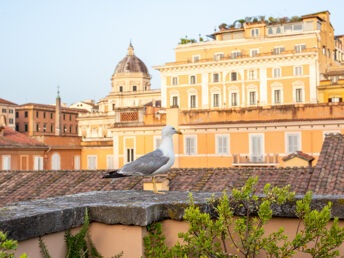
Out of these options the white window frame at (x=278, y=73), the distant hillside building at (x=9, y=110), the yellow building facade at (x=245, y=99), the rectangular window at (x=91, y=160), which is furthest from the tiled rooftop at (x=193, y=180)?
the distant hillside building at (x=9, y=110)

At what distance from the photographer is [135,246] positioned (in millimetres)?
3141

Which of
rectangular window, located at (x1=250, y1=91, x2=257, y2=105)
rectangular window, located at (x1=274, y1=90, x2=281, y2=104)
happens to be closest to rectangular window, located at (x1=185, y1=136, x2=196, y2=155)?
A: rectangular window, located at (x1=274, y1=90, x2=281, y2=104)

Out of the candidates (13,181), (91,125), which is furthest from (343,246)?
(91,125)

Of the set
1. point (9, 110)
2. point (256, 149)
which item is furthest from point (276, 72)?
point (9, 110)

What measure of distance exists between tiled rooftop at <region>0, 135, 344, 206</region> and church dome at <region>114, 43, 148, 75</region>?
273 feet

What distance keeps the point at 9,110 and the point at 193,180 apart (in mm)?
90280

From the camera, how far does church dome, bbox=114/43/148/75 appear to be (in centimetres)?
9962

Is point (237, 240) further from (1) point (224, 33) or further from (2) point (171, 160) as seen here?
(1) point (224, 33)

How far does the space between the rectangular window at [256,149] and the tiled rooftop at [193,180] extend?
1620cm

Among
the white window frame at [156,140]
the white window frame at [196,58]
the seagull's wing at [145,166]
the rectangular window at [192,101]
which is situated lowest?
the seagull's wing at [145,166]

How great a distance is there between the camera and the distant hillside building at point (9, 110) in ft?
318

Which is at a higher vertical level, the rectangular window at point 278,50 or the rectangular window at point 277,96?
the rectangular window at point 278,50

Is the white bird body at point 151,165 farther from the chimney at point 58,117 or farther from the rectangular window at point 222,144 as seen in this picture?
the chimney at point 58,117

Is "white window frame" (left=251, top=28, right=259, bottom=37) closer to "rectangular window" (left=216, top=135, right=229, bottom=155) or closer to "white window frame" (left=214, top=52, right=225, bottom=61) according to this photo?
"white window frame" (left=214, top=52, right=225, bottom=61)
